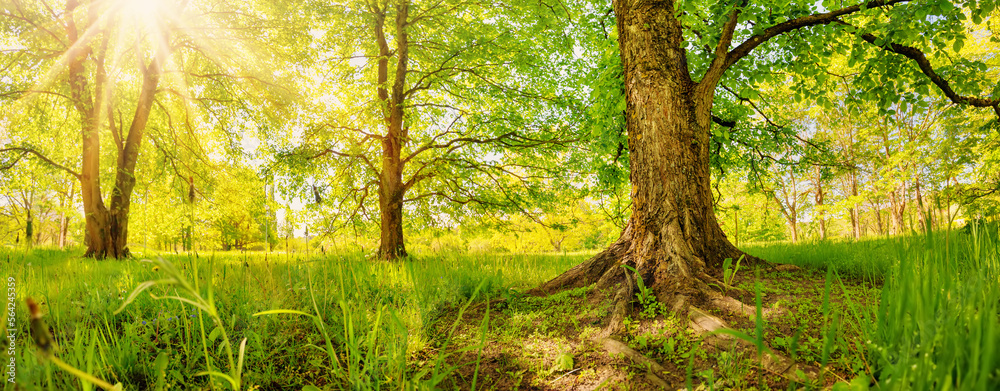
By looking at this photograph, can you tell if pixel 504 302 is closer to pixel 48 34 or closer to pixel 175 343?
pixel 175 343

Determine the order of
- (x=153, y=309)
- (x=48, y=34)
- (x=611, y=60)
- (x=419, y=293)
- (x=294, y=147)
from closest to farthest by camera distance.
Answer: (x=153, y=309), (x=419, y=293), (x=611, y=60), (x=294, y=147), (x=48, y=34)

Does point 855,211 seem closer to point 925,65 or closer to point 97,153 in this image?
point 925,65

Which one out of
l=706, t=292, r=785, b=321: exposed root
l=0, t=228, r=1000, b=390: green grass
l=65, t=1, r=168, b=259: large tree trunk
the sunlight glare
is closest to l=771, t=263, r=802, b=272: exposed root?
l=0, t=228, r=1000, b=390: green grass

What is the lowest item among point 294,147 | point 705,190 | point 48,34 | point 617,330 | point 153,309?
point 617,330

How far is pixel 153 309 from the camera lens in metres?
2.76

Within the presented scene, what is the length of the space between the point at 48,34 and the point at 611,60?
487 inches

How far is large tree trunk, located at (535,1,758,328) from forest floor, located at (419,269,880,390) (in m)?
0.34

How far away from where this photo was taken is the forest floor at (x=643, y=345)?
1809mm


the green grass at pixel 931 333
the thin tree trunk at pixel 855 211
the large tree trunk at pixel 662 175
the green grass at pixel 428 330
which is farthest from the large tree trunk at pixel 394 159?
the thin tree trunk at pixel 855 211

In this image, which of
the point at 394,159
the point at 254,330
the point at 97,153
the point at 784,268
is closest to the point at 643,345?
the point at 784,268

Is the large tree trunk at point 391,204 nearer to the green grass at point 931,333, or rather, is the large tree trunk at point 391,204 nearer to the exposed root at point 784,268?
the exposed root at point 784,268

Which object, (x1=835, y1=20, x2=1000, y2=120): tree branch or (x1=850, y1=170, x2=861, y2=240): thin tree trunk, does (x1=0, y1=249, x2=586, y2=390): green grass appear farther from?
(x1=850, y1=170, x2=861, y2=240): thin tree trunk

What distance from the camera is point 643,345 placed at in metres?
2.26

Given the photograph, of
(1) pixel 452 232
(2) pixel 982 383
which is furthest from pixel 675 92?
(1) pixel 452 232
